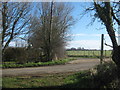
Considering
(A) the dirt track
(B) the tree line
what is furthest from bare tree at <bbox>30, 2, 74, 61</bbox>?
(A) the dirt track

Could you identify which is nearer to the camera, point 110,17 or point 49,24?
point 110,17

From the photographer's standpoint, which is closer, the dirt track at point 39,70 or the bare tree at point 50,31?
the dirt track at point 39,70

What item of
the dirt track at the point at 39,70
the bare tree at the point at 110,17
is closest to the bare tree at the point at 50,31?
the dirt track at the point at 39,70

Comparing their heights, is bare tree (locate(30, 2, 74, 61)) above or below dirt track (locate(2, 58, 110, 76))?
above

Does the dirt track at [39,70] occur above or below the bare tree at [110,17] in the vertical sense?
below

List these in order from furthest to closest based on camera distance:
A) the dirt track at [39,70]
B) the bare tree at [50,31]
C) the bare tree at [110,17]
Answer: the bare tree at [50,31] < the dirt track at [39,70] < the bare tree at [110,17]

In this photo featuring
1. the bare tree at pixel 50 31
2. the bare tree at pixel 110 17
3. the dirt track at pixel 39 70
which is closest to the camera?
the bare tree at pixel 110 17

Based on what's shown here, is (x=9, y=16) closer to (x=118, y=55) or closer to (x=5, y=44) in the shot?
(x=5, y=44)

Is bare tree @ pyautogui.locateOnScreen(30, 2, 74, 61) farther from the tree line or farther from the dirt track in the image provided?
the dirt track

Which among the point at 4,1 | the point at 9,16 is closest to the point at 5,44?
the point at 9,16

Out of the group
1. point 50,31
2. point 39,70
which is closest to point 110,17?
point 39,70

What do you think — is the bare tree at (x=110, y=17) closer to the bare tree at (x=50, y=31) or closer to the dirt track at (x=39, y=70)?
the dirt track at (x=39, y=70)

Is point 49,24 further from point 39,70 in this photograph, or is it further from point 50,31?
point 39,70

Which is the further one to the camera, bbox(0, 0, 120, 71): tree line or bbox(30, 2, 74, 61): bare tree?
bbox(30, 2, 74, 61): bare tree
